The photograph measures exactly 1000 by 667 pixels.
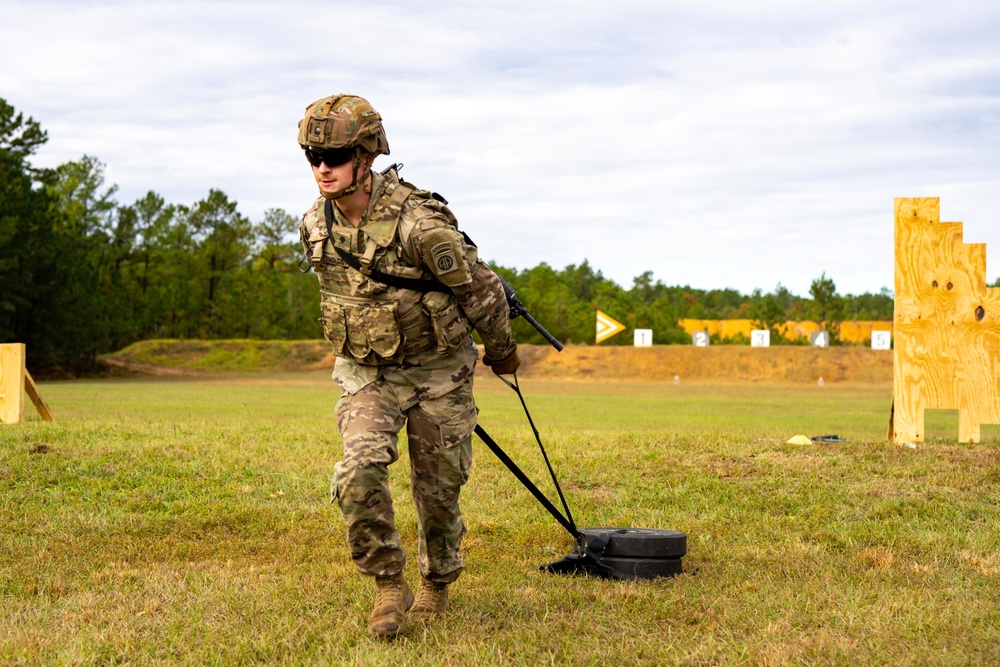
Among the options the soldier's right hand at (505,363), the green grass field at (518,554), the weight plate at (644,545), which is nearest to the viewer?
the green grass field at (518,554)

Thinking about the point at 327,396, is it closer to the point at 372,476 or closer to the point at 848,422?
the point at 848,422

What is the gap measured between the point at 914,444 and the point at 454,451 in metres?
7.86

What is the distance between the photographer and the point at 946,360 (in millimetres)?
12023

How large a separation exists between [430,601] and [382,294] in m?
1.65

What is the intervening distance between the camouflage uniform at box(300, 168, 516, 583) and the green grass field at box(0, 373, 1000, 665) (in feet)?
1.99

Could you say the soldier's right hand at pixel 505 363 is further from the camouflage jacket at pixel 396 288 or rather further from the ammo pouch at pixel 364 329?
the ammo pouch at pixel 364 329

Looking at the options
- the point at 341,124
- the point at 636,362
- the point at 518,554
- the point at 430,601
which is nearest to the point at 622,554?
the point at 518,554

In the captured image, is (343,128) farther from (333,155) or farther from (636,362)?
(636,362)

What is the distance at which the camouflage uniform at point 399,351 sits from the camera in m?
5.17

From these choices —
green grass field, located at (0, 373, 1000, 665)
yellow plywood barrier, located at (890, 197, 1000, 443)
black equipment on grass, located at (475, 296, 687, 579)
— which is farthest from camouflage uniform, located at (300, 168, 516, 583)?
yellow plywood barrier, located at (890, 197, 1000, 443)

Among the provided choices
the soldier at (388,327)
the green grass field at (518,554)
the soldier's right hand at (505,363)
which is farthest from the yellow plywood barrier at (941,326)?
the soldier at (388,327)

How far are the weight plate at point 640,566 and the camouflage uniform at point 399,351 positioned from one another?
4.65ft

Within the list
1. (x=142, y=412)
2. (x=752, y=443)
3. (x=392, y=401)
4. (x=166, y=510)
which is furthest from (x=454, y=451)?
(x=142, y=412)

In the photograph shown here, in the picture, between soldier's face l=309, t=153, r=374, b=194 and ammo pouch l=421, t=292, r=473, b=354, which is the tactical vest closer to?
ammo pouch l=421, t=292, r=473, b=354
